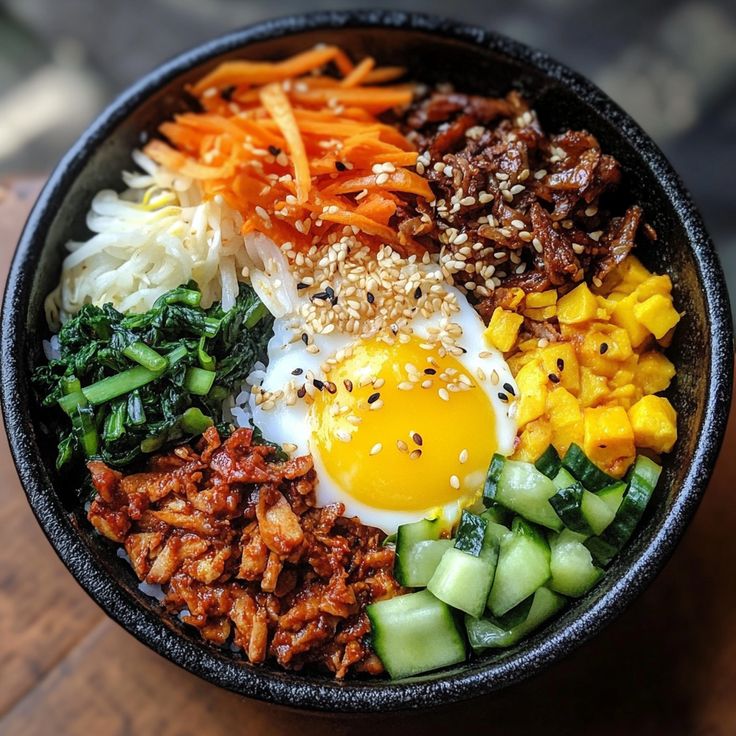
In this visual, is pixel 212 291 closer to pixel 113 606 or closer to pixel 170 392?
pixel 170 392

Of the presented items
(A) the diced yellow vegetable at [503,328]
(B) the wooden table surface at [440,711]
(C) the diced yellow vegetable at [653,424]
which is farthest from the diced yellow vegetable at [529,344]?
(B) the wooden table surface at [440,711]

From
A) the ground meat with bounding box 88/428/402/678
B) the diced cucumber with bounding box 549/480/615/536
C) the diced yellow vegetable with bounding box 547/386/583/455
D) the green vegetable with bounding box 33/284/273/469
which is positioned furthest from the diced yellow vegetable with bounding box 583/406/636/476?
the green vegetable with bounding box 33/284/273/469

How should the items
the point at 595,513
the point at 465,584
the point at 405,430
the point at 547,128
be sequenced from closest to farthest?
the point at 465,584 → the point at 595,513 → the point at 405,430 → the point at 547,128

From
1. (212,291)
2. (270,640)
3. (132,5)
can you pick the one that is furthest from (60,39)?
(270,640)

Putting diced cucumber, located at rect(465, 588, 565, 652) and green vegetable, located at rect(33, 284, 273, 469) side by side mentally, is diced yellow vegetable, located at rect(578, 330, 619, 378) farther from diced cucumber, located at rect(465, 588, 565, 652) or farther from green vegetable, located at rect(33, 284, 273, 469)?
green vegetable, located at rect(33, 284, 273, 469)

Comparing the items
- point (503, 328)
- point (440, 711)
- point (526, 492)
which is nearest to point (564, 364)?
point (503, 328)

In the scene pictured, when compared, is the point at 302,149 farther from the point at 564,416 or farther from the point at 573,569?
the point at 573,569
